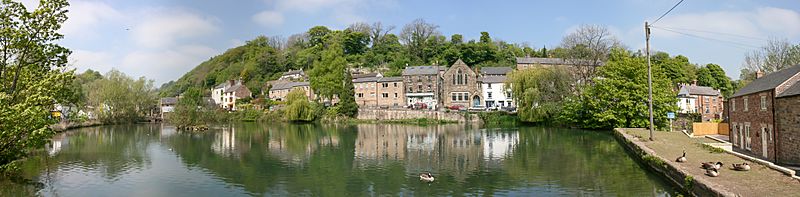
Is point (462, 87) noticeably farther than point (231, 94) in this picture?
No

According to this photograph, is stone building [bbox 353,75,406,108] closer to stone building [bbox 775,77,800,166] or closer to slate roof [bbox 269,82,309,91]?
slate roof [bbox 269,82,309,91]

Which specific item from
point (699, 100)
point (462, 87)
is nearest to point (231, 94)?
point (462, 87)

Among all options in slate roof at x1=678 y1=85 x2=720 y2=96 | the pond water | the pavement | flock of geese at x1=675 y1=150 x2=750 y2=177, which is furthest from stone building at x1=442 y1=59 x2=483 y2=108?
flock of geese at x1=675 y1=150 x2=750 y2=177

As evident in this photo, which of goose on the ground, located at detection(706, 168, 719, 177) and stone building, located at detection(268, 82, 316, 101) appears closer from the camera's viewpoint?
goose on the ground, located at detection(706, 168, 719, 177)

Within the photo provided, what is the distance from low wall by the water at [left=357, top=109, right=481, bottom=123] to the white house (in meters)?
9.57

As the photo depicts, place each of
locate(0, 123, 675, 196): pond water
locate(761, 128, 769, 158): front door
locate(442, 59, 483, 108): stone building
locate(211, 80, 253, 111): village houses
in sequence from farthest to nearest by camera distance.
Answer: locate(211, 80, 253, 111): village houses → locate(442, 59, 483, 108): stone building → locate(761, 128, 769, 158): front door → locate(0, 123, 675, 196): pond water

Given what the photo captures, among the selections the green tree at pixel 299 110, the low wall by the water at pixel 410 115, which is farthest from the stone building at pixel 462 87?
the green tree at pixel 299 110

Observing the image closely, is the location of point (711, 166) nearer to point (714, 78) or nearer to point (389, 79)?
point (389, 79)

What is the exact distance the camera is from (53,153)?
28.0 meters

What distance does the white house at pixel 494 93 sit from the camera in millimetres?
68062

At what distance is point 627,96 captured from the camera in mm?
39531

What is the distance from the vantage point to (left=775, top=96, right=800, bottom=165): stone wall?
54.0 feet

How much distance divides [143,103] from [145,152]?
43.2 m

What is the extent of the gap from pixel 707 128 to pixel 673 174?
20502mm
